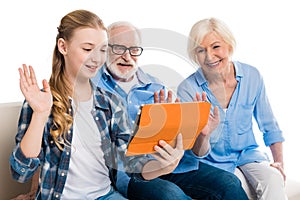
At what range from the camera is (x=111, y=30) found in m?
1.81

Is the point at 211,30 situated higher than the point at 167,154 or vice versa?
the point at 211,30

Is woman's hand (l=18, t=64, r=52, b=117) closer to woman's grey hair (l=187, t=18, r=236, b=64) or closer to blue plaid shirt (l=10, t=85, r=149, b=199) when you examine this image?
blue plaid shirt (l=10, t=85, r=149, b=199)

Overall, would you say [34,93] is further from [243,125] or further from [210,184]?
[243,125]

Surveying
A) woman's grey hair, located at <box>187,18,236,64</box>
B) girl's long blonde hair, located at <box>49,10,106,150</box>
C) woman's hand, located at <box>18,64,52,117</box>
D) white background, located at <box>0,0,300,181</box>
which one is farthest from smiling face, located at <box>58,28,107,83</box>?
white background, located at <box>0,0,300,181</box>

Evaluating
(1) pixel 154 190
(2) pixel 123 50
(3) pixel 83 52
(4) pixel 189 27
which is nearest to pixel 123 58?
(2) pixel 123 50

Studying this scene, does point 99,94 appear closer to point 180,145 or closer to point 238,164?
point 180,145

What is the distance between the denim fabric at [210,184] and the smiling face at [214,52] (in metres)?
0.36

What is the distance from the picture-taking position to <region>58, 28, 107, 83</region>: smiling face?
1.72 metres

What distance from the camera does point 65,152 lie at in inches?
65.6

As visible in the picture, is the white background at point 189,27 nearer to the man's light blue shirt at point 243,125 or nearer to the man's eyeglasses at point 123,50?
the man's light blue shirt at point 243,125

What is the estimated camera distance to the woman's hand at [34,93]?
1.56 metres

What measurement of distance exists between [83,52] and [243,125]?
71 centimetres

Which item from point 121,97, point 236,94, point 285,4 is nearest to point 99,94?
point 121,97

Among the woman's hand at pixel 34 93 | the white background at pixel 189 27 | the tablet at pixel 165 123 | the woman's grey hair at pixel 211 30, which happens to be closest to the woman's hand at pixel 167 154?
the tablet at pixel 165 123
